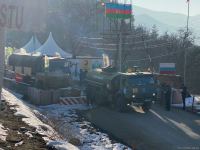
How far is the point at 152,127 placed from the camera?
18016 mm

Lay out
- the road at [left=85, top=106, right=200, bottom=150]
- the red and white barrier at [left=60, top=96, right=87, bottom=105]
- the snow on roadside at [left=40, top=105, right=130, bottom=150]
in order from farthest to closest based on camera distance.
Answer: the red and white barrier at [left=60, top=96, right=87, bottom=105]
the road at [left=85, top=106, right=200, bottom=150]
the snow on roadside at [left=40, top=105, right=130, bottom=150]

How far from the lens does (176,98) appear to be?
82.0 ft

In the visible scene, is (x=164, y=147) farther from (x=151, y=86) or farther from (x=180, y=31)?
(x=180, y=31)

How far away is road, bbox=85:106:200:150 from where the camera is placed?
14982mm

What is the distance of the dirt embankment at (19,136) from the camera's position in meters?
9.60

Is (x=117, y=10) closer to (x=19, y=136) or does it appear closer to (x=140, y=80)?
(x=140, y=80)

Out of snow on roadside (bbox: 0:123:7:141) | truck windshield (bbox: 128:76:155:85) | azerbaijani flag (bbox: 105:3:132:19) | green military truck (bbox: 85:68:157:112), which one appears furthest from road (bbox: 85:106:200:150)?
azerbaijani flag (bbox: 105:3:132:19)

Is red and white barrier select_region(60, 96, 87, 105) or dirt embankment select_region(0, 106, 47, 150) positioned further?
red and white barrier select_region(60, 96, 87, 105)

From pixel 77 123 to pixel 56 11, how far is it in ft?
194

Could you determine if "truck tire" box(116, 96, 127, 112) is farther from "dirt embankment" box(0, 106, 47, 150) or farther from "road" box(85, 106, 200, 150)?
"dirt embankment" box(0, 106, 47, 150)

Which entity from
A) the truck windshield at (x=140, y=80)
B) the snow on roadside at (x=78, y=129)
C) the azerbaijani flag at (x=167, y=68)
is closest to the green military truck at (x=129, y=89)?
the truck windshield at (x=140, y=80)

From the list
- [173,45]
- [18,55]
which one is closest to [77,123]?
[18,55]

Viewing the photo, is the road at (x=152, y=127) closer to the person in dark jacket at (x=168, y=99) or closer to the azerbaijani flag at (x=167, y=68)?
the person in dark jacket at (x=168, y=99)

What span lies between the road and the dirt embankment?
4332 mm
